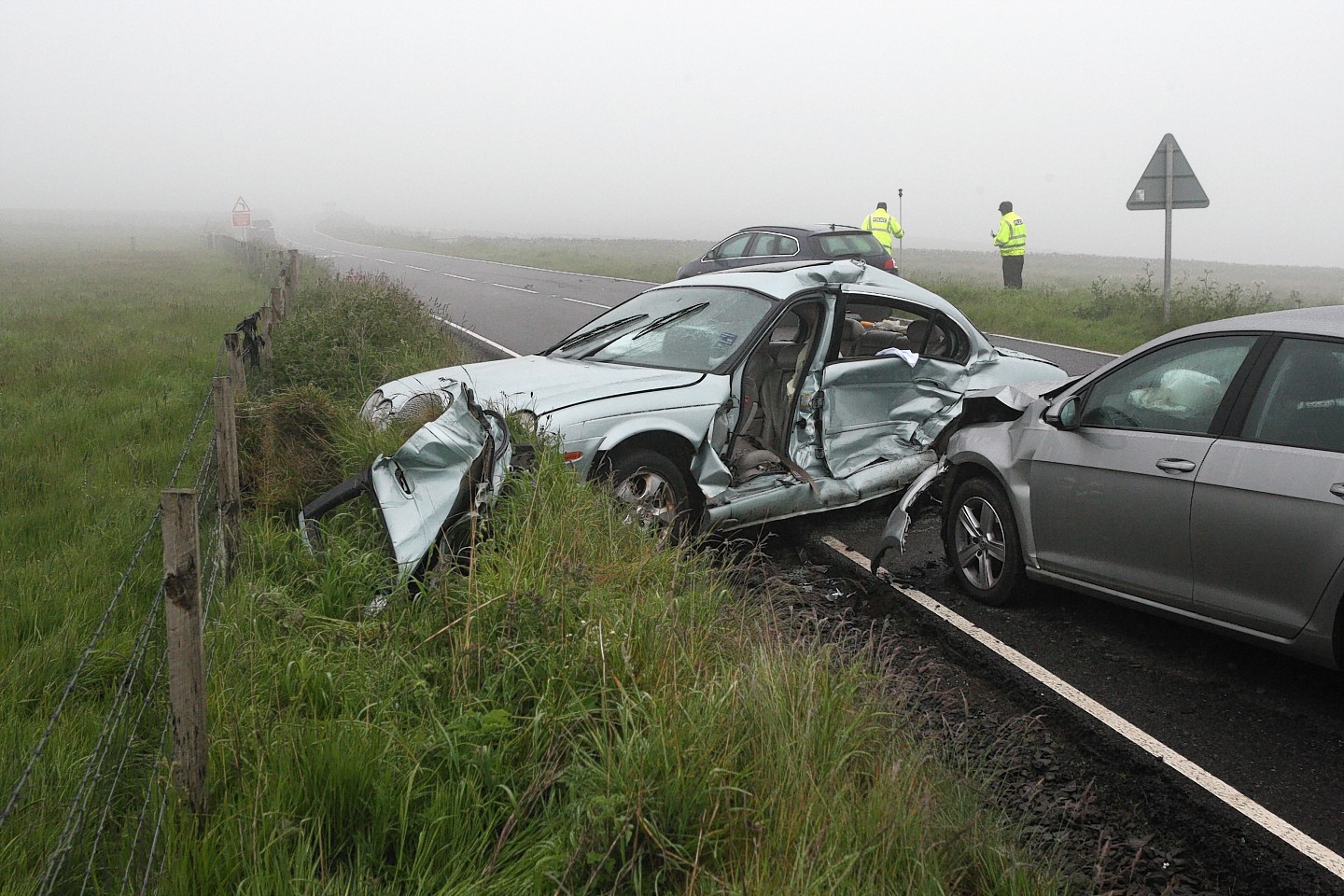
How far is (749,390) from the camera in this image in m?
7.07

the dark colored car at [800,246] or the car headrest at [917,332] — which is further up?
the dark colored car at [800,246]

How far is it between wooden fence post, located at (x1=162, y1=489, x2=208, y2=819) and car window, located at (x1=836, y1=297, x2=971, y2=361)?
4.95 m

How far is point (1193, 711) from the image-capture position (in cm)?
439

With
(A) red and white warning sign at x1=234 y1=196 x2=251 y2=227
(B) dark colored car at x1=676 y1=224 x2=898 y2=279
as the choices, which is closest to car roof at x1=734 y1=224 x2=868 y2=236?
(B) dark colored car at x1=676 y1=224 x2=898 y2=279

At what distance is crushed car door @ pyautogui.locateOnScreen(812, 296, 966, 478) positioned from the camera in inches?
276

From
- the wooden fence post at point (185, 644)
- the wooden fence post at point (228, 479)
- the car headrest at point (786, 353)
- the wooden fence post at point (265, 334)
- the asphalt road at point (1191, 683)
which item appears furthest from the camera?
the wooden fence post at point (265, 334)

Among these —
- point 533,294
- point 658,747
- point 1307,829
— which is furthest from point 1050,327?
point 658,747

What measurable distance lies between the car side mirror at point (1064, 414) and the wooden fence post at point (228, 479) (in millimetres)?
3850

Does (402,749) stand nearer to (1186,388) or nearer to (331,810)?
(331,810)

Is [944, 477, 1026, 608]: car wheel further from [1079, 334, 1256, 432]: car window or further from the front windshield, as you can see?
the front windshield

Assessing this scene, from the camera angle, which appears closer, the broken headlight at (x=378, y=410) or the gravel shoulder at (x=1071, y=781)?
the gravel shoulder at (x=1071, y=781)

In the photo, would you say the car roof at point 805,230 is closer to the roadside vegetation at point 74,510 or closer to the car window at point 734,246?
the car window at point 734,246

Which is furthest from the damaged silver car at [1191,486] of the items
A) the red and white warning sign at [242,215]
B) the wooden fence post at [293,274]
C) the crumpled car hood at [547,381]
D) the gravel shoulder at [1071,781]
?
the red and white warning sign at [242,215]

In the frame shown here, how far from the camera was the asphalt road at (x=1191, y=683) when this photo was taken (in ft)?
12.7
